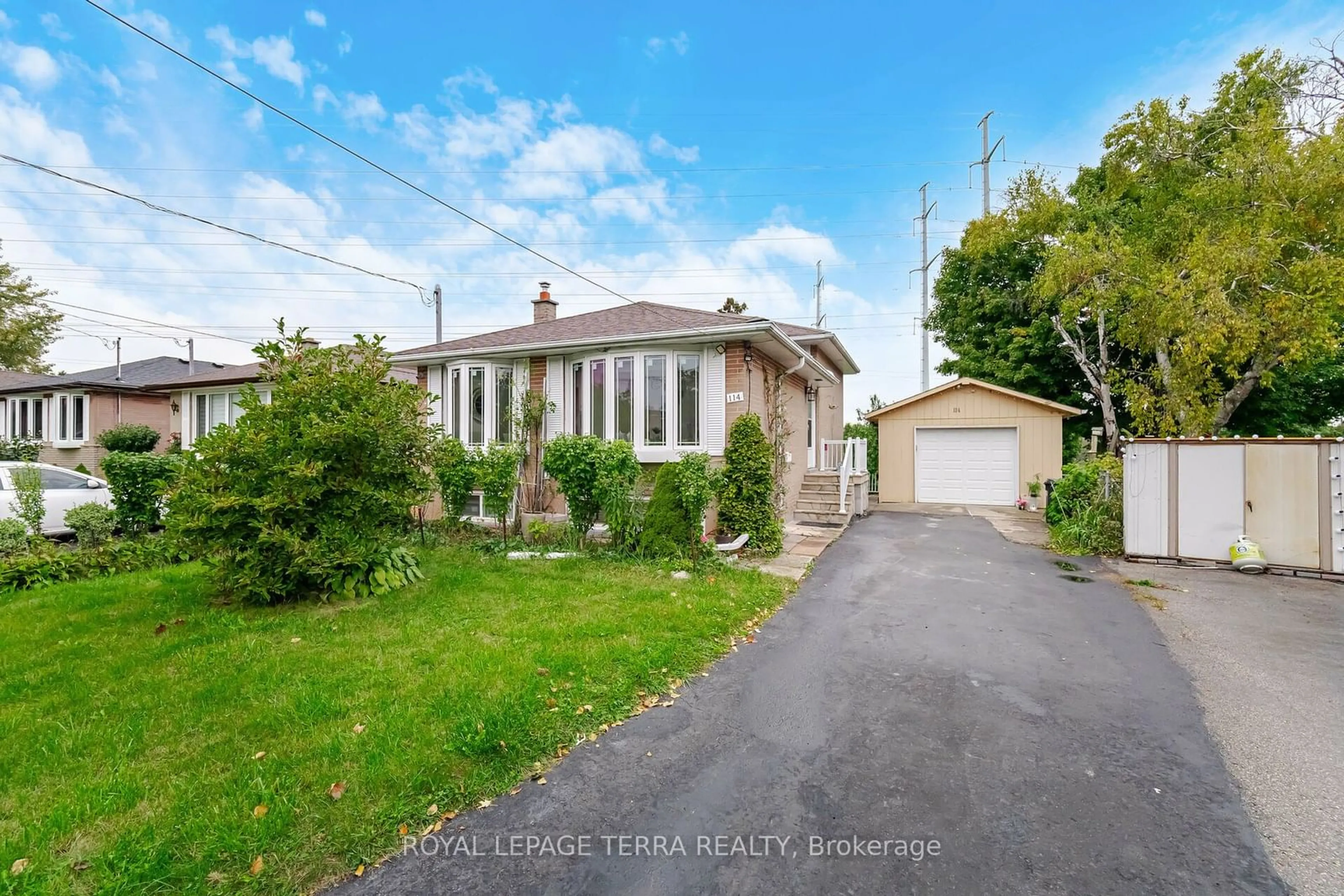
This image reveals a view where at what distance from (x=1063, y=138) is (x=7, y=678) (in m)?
21.7

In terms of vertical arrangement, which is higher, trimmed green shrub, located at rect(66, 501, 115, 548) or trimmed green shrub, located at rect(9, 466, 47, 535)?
trimmed green shrub, located at rect(9, 466, 47, 535)

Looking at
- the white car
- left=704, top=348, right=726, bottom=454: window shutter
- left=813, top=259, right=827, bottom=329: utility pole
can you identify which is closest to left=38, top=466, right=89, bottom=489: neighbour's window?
the white car

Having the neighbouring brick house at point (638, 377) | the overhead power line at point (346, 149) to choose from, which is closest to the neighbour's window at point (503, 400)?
the neighbouring brick house at point (638, 377)

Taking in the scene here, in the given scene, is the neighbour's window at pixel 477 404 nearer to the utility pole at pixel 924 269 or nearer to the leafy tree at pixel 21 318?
the utility pole at pixel 924 269

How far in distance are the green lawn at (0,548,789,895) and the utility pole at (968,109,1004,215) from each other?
2332cm

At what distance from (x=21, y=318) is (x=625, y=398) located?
32142 mm

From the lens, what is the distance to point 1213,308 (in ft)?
28.5

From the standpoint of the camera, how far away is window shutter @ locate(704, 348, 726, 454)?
9.02 metres

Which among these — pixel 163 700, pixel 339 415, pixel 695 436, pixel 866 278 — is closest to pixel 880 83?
pixel 695 436

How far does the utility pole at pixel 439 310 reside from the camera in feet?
63.1

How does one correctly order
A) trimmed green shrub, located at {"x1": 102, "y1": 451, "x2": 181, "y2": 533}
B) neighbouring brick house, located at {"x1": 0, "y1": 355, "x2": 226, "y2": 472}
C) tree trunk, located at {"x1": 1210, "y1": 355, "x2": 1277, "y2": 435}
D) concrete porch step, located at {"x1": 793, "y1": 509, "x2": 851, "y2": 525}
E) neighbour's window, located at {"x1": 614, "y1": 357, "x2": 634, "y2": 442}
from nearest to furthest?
trimmed green shrub, located at {"x1": 102, "y1": 451, "x2": 181, "y2": 533}
neighbour's window, located at {"x1": 614, "y1": 357, "x2": 634, "y2": 442}
tree trunk, located at {"x1": 1210, "y1": 355, "x2": 1277, "y2": 435}
concrete porch step, located at {"x1": 793, "y1": 509, "x2": 851, "y2": 525}
neighbouring brick house, located at {"x1": 0, "y1": 355, "x2": 226, "y2": 472}

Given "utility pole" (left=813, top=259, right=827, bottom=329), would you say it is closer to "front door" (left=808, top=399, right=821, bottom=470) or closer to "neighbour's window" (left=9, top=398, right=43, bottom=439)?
"front door" (left=808, top=399, right=821, bottom=470)

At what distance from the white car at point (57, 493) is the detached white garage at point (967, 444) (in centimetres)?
1722

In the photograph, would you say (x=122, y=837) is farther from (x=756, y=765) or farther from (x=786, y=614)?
(x=786, y=614)
